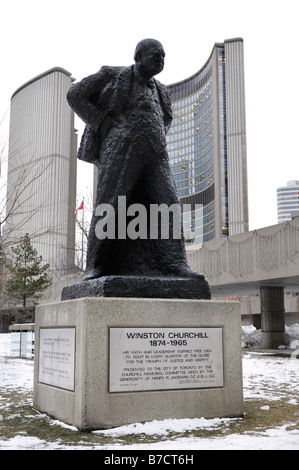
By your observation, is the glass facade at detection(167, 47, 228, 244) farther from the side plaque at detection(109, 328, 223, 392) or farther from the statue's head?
the side plaque at detection(109, 328, 223, 392)

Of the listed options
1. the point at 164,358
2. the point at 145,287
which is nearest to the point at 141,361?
the point at 164,358

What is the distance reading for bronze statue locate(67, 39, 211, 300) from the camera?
5266mm

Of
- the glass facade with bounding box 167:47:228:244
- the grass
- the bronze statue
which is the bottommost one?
the grass

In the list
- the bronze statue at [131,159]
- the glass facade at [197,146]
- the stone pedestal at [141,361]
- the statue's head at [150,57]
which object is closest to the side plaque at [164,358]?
the stone pedestal at [141,361]

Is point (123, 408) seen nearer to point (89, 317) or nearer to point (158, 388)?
point (158, 388)

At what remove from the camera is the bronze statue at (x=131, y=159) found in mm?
5266

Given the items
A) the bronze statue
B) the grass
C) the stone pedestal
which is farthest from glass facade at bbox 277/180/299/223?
the stone pedestal

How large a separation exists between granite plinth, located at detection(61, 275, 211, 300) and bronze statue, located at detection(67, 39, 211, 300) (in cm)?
14

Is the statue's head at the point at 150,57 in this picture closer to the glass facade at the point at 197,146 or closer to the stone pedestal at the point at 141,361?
the stone pedestal at the point at 141,361

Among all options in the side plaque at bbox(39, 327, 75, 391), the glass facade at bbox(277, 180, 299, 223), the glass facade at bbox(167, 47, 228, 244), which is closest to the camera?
the side plaque at bbox(39, 327, 75, 391)

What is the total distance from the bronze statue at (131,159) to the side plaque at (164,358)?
75 centimetres

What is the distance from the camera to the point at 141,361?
→ 4.47 meters

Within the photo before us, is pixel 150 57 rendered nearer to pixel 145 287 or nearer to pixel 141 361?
pixel 145 287

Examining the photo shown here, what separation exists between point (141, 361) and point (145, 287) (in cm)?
74
